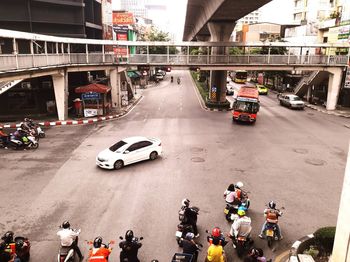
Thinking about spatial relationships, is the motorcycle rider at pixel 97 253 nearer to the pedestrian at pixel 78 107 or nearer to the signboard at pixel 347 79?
the pedestrian at pixel 78 107

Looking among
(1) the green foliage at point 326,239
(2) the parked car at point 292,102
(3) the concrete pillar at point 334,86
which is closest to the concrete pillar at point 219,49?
(2) the parked car at point 292,102

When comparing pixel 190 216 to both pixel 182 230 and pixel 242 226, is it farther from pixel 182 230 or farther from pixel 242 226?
pixel 242 226

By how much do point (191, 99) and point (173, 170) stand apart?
29.1m

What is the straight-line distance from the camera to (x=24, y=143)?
21.3 m

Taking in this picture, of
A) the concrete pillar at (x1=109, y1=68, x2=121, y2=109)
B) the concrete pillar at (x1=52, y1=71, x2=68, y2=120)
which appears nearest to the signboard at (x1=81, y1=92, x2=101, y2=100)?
the concrete pillar at (x1=52, y1=71, x2=68, y2=120)

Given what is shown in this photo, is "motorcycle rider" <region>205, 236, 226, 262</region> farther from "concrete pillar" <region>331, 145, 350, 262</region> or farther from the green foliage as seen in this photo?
the green foliage

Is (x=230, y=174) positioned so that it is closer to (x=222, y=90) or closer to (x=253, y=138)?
(x=253, y=138)

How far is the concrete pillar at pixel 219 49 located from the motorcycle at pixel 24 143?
917 inches

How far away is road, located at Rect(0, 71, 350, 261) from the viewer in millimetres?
12023

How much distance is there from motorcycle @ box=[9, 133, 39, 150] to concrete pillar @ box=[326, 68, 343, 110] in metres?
32.5

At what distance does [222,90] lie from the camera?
39656 mm

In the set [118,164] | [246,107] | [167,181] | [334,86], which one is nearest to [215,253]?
[167,181]

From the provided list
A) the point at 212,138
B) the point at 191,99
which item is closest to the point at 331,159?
the point at 212,138

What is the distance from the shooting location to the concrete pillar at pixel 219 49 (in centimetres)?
3716
